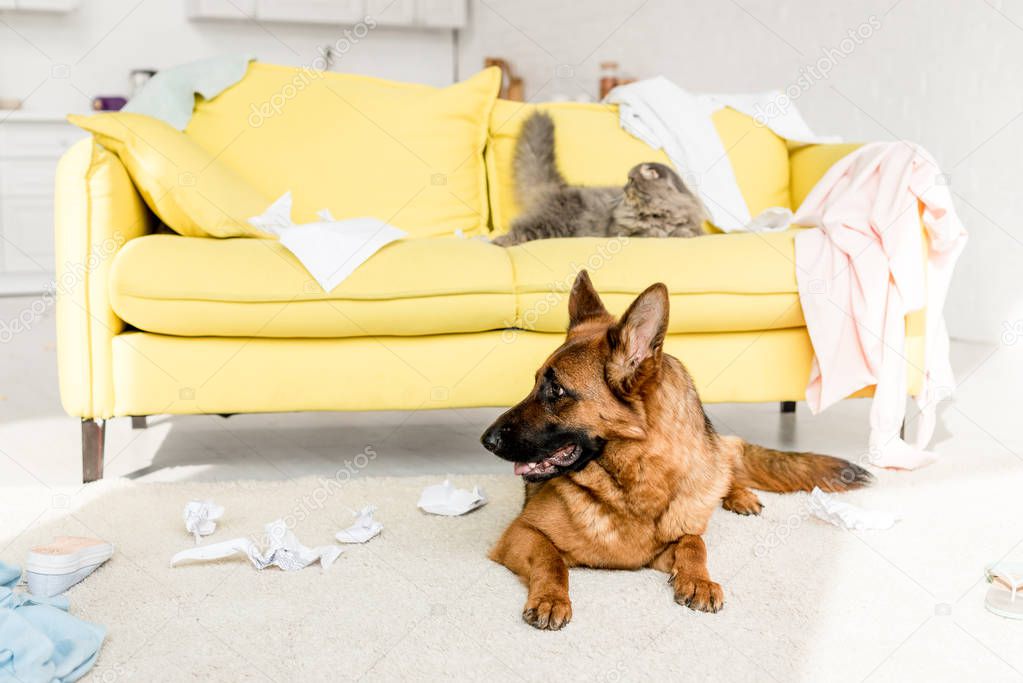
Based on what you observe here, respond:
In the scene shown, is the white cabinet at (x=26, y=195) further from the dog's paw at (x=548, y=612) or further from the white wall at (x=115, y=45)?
the dog's paw at (x=548, y=612)

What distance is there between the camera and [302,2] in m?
6.42

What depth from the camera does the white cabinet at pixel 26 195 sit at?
5.51 metres

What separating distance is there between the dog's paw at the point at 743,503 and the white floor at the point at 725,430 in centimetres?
28

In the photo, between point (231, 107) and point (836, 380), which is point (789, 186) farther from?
point (231, 107)

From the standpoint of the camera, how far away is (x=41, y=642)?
134cm

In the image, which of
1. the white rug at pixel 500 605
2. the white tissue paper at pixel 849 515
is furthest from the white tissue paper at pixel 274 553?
the white tissue paper at pixel 849 515

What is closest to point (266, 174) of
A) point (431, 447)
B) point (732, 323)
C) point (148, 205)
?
point (148, 205)

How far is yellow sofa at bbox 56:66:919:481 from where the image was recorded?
2.25m

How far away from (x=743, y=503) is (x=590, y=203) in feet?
3.86

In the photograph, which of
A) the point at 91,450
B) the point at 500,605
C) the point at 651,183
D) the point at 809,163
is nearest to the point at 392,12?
the point at 809,163

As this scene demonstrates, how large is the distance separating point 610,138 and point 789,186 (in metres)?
0.69

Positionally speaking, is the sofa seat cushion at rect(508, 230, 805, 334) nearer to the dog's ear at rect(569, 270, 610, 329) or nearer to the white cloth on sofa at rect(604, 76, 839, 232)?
the dog's ear at rect(569, 270, 610, 329)

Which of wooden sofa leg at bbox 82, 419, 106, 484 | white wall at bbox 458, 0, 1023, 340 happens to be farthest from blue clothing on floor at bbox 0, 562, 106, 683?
white wall at bbox 458, 0, 1023, 340

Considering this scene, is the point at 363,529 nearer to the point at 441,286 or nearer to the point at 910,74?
the point at 441,286
